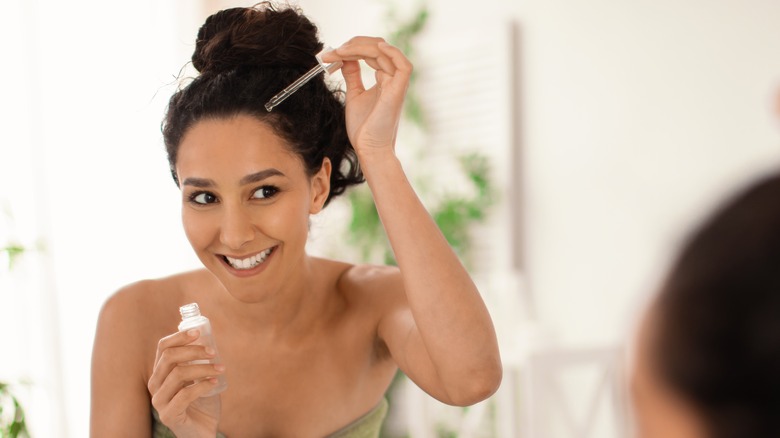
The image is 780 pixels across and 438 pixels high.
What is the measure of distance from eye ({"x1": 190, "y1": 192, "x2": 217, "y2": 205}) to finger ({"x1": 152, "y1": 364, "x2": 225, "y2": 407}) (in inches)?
10.9

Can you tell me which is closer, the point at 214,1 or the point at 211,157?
the point at 211,157

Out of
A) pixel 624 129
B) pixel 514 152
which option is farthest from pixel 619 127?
pixel 514 152

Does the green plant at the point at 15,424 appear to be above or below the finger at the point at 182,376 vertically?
below

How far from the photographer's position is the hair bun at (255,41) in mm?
1489

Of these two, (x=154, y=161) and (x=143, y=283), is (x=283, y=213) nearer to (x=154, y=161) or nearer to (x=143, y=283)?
(x=143, y=283)

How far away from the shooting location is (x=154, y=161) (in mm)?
3525

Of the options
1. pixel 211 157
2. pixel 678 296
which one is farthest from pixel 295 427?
pixel 678 296

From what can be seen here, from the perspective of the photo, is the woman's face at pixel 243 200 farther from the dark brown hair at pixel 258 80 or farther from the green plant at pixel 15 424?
the green plant at pixel 15 424

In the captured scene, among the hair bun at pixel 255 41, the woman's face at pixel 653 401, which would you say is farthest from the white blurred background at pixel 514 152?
the woman's face at pixel 653 401

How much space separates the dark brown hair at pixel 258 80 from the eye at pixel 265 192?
0.08 meters

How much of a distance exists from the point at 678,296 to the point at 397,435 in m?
3.79

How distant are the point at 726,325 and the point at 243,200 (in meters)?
1.06

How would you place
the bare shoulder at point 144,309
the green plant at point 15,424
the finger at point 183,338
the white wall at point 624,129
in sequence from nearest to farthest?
the finger at point 183,338
the bare shoulder at point 144,309
the green plant at point 15,424
the white wall at point 624,129

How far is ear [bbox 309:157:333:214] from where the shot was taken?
5.08 ft
